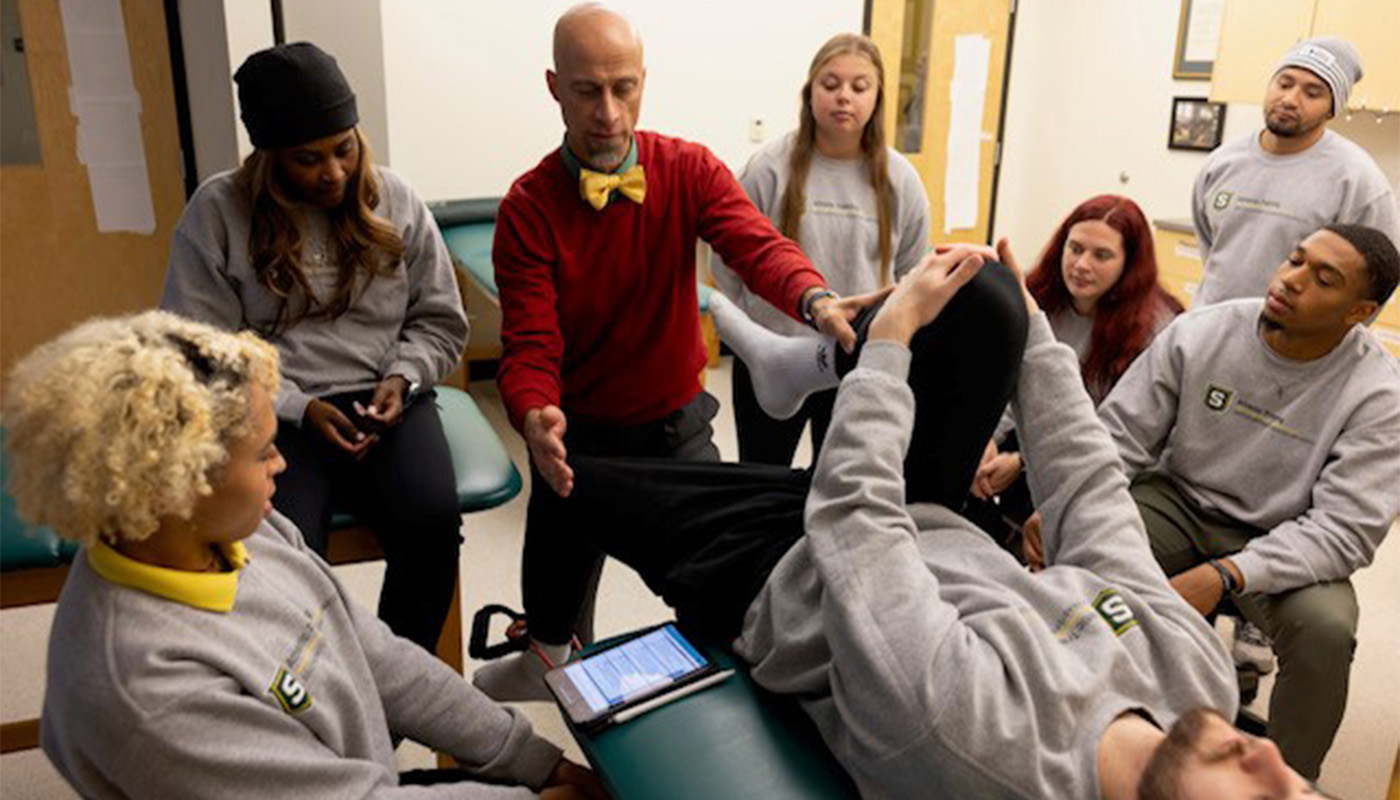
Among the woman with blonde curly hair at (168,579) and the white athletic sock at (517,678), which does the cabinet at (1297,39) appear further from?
the woman with blonde curly hair at (168,579)

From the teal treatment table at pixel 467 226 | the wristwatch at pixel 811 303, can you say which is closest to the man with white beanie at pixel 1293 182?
the teal treatment table at pixel 467 226

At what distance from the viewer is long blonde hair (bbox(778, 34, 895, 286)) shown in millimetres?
2496

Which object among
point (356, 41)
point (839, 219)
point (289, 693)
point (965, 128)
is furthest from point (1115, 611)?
point (965, 128)

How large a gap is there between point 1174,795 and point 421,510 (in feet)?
4.00

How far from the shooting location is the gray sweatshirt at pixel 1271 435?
1.89 meters

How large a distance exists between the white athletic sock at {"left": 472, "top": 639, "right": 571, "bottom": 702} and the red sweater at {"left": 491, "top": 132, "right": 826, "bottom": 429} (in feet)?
1.53

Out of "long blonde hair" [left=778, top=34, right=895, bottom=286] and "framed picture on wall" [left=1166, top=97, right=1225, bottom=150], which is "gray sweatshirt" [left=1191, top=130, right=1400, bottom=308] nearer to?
"long blonde hair" [left=778, top=34, right=895, bottom=286]

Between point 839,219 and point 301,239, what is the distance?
4.13 feet

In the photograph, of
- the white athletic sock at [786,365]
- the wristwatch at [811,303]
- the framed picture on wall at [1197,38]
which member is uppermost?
the framed picture on wall at [1197,38]

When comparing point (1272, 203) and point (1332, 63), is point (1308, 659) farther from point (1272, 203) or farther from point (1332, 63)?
point (1332, 63)

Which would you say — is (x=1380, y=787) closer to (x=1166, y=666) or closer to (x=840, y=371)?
(x=1166, y=666)

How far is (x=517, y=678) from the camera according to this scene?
198 centimetres

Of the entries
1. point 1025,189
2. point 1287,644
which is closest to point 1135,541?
point 1287,644

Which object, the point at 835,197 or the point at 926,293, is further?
the point at 835,197
